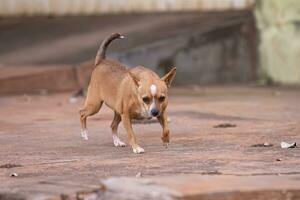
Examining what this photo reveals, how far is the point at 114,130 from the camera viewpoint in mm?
8594

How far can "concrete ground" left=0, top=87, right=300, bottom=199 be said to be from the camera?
6.39 m

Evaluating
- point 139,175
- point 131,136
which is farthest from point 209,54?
point 139,175

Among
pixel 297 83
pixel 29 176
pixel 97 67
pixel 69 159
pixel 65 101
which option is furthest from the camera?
pixel 297 83

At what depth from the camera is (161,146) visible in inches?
321

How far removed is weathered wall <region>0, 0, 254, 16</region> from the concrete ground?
251 centimetres

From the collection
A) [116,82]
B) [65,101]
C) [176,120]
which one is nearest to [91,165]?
[116,82]

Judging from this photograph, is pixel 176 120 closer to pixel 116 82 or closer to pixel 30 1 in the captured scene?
pixel 116 82

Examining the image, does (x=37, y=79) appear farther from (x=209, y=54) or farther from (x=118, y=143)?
(x=118, y=143)

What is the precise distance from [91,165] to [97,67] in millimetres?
1869

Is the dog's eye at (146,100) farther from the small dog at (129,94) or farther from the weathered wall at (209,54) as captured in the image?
the weathered wall at (209,54)

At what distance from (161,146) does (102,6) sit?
23.5ft

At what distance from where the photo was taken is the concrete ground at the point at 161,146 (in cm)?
639

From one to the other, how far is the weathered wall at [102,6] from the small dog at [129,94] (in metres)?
6.14

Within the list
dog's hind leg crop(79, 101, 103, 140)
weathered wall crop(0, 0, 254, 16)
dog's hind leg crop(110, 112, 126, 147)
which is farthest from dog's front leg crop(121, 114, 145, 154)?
weathered wall crop(0, 0, 254, 16)
